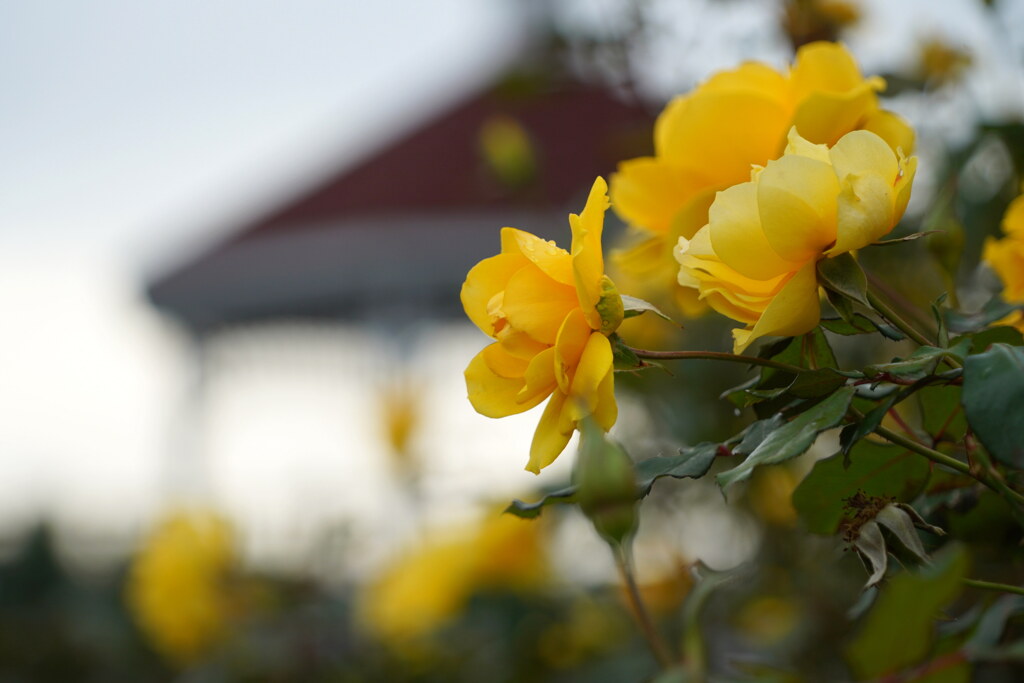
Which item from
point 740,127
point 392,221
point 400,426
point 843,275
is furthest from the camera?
point 392,221

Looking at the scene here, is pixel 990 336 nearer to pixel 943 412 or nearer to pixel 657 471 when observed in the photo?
pixel 943 412

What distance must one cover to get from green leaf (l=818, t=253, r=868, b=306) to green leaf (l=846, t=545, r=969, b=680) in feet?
0.41

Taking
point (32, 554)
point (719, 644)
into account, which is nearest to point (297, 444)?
point (32, 554)

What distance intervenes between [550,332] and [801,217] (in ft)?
0.36

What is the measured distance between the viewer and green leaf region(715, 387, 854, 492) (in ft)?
1.11

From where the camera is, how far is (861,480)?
1.47ft

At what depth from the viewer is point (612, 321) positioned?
16.0 inches

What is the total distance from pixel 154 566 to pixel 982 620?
5.23 feet

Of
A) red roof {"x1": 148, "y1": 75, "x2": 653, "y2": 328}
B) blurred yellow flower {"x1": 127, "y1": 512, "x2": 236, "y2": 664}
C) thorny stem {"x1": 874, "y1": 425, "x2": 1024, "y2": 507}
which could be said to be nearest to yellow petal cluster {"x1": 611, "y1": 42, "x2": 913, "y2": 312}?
thorny stem {"x1": 874, "y1": 425, "x2": 1024, "y2": 507}

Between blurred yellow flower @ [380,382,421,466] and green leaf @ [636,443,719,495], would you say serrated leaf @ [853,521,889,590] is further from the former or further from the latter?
blurred yellow flower @ [380,382,421,466]

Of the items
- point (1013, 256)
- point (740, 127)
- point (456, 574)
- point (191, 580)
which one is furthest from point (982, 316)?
point (191, 580)

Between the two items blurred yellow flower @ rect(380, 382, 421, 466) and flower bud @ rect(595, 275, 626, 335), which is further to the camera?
blurred yellow flower @ rect(380, 382, 421, 466)

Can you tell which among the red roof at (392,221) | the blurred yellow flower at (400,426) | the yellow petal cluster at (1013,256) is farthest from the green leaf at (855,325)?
the red roof at (392,221)

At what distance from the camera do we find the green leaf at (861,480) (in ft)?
1.45
